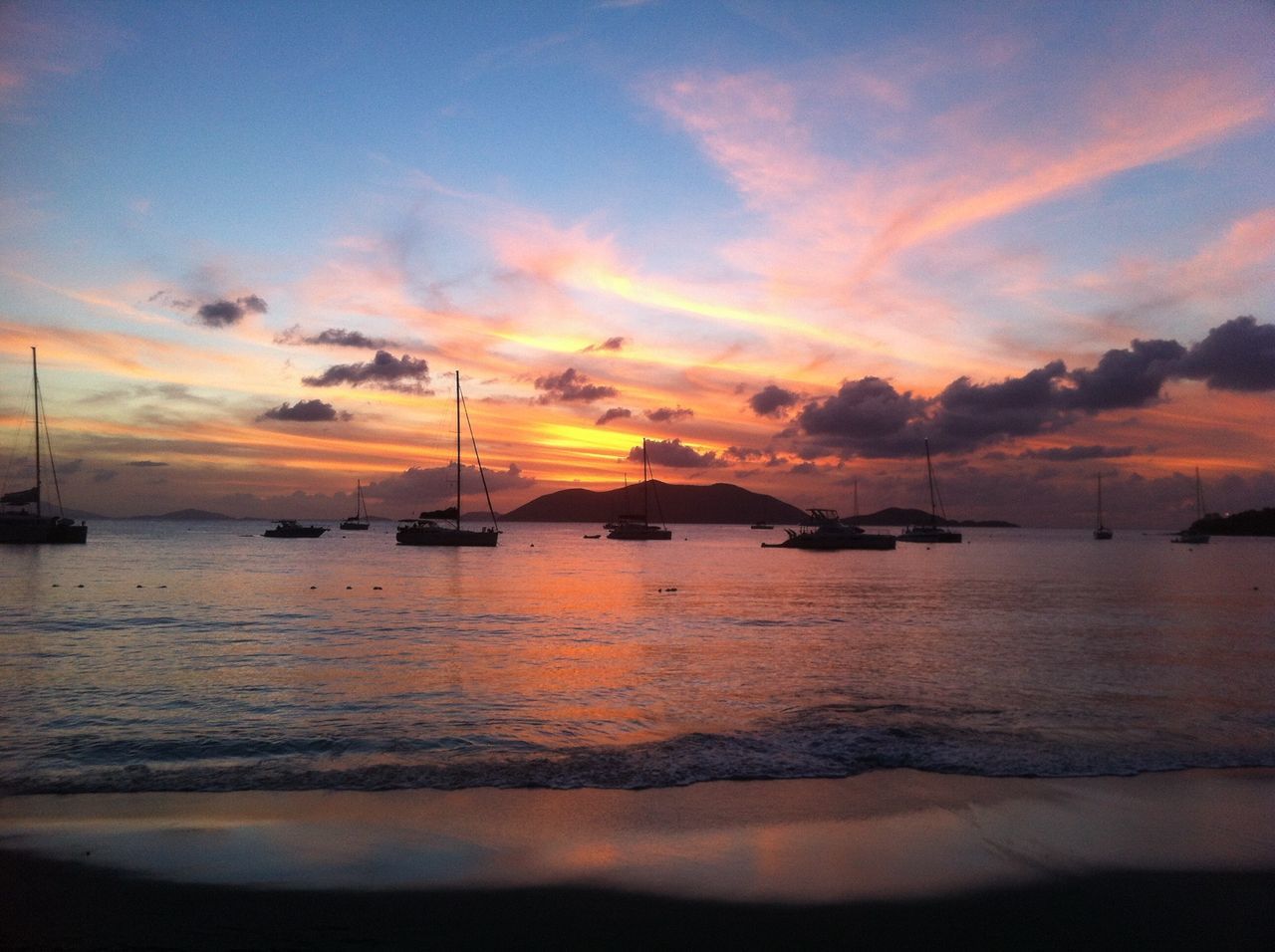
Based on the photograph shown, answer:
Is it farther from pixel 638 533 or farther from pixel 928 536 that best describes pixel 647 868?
pixel 928 536

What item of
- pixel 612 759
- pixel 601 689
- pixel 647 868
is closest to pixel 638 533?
pixel 601 689

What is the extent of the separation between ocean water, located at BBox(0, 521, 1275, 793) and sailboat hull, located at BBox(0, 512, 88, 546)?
2569 inches

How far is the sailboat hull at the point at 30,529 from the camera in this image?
92.9 metres

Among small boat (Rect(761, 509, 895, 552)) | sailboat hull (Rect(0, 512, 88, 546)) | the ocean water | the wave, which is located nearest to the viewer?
the wave

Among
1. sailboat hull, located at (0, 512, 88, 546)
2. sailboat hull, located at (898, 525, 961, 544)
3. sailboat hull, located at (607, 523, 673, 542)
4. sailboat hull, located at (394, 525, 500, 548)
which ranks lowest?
sailboat hull, located at (898, 525, 961, 544)

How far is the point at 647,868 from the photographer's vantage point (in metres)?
8.15

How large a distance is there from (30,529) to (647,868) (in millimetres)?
111417

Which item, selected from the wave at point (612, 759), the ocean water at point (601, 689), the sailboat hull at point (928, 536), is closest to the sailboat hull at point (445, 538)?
the ocean water at point (601, 689)

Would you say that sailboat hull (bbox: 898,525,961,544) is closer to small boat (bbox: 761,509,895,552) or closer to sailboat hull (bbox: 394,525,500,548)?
small boat (bbox: 761,509,895,552)

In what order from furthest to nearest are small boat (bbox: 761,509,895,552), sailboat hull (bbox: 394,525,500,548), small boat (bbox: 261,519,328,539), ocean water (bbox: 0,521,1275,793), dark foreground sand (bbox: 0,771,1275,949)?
small boat (bbox: 261,519,328,539) → small boat (bbox: 761,509,895,552) → sailboat hull (bbox: 394,525,500,548) → ocean water (bbox: 0,521,1275,793) → dark foreground sand (bbox: 0,771,1275,949)

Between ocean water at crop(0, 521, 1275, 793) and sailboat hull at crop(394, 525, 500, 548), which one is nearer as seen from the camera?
ocean water at crop(0, 521, 1275, 793)

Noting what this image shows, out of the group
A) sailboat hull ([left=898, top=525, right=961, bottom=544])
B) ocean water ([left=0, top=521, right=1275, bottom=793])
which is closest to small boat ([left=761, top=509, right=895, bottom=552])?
sailboat hull ([left=898, top=525, right=961, bottom=544])

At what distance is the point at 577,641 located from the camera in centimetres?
2628

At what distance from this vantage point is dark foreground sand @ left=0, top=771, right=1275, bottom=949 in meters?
6.90
